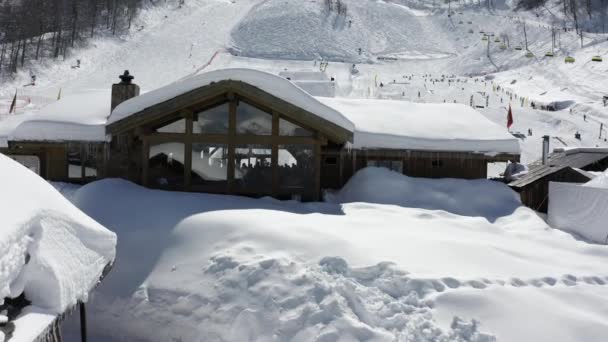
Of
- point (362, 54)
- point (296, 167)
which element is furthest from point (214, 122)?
point (362, 54)

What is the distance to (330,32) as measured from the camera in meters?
97.9

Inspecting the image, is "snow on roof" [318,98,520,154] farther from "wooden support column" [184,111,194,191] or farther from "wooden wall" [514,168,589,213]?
"wooden support column" [184,111,194,191]

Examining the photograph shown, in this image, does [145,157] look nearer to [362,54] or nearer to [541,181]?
[541,181]

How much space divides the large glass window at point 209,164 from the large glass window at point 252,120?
0.70m

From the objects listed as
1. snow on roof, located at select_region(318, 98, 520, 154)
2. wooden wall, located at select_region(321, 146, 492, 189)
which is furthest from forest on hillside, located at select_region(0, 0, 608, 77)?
wooden wall, located at select_region(321, 146, 492, 189)

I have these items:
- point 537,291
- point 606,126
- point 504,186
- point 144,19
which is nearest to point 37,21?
point 144,19

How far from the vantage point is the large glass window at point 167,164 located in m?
13.4

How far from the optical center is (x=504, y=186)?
14539mm

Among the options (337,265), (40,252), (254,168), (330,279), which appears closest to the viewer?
(40,252)

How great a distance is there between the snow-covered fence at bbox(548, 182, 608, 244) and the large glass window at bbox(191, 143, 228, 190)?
8967 mm

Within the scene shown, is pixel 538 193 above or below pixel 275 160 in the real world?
below

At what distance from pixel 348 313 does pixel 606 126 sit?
120 feet

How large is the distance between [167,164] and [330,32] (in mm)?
88546

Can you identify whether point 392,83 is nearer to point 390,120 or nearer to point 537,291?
point 390,120
